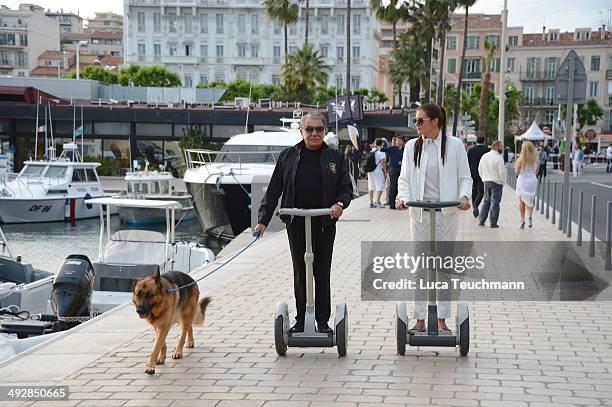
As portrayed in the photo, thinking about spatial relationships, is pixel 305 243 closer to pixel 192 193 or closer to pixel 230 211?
pixel 230 211

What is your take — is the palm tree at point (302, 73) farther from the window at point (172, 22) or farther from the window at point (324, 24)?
the window at point (172, 22)

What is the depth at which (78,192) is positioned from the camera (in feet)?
117

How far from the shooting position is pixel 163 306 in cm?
665

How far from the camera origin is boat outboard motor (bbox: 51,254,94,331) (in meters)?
11.2

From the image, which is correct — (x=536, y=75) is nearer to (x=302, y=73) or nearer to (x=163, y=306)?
(x=302, y=73)

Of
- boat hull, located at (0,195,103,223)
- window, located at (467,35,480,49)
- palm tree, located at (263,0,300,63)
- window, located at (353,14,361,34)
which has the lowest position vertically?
boat hull, located at (0,195,103,223)

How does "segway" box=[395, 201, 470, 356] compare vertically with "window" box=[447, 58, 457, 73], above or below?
below

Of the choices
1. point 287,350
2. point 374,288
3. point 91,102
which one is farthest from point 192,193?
point 91,102

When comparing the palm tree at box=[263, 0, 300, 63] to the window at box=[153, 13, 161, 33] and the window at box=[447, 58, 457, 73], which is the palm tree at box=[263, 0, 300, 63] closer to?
the window at box=[153, 13, 161, 33]

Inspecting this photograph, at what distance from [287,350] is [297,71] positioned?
206 feet

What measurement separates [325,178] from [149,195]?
92.8 ft

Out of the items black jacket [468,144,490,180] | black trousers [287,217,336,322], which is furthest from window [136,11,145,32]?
black trousers [287,217,336,322]

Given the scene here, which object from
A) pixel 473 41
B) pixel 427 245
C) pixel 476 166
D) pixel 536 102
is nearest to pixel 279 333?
pixel 427 245

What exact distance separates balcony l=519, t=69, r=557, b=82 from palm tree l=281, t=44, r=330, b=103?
4706cm
